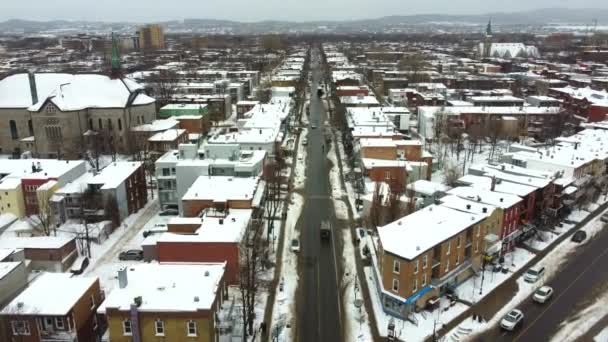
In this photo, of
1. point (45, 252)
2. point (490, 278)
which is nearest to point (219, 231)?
point (45, 252)

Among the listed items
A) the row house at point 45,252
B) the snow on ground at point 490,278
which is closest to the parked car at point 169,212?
the row house at point 45,252

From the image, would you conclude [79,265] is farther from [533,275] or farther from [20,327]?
[533,275]

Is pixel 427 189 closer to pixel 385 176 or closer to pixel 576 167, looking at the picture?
pixel 385 176

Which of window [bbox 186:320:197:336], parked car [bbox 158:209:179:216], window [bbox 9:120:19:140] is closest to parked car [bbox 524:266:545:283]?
window [bbox 186:320:197:336]

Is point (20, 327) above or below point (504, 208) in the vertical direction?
below

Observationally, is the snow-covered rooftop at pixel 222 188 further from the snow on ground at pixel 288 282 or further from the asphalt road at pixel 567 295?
the asphalt road at pixel 567 295

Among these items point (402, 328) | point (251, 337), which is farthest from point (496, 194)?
point (251, 337)
